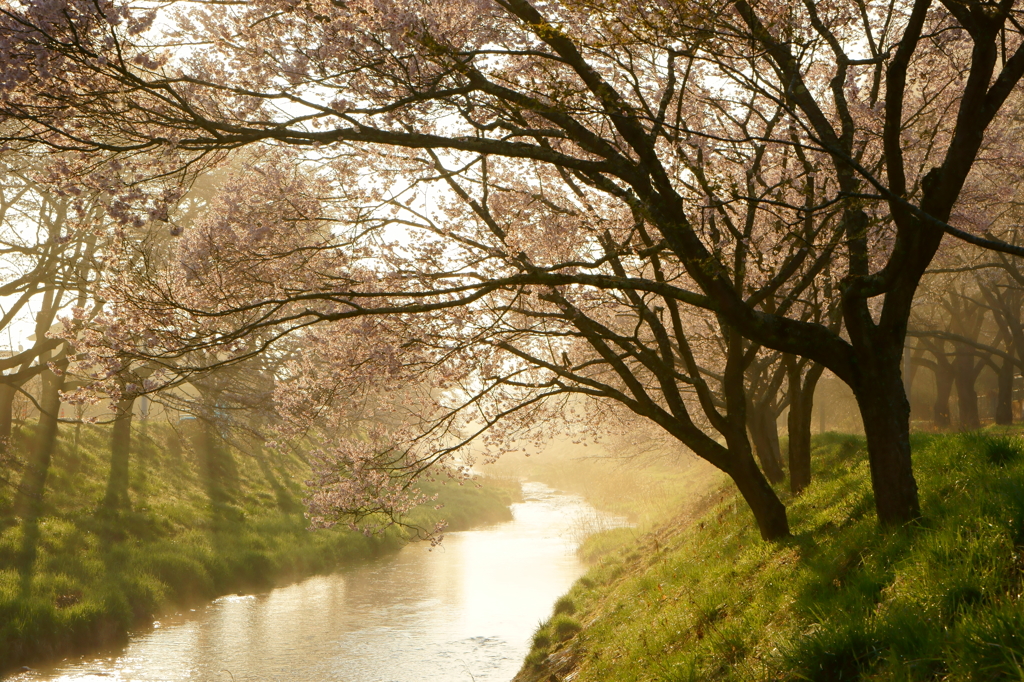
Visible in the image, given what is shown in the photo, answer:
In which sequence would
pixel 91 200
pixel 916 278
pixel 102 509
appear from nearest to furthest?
pixel 916 278 < pixel 91 200 < pixel 102 509

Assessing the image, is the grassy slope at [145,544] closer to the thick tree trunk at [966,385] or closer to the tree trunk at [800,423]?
the tree trunk at [800,423]

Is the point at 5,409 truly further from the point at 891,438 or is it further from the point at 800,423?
the point at 891,438

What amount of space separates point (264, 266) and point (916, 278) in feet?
26.8

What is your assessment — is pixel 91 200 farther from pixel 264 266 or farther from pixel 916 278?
pixel 916 278

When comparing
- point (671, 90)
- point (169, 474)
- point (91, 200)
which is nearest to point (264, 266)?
point (91, 200)

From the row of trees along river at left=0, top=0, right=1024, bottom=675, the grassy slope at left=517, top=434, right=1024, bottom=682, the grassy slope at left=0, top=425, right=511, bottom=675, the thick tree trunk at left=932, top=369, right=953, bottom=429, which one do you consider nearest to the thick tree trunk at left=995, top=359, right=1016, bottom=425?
the thick tree trunk at left=932, top=369, right=953, bottom=429

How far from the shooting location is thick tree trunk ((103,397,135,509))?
20.6 m

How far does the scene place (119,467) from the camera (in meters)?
23.6

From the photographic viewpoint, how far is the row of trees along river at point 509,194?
711 centimetres

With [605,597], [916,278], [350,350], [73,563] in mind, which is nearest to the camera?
[916,278]

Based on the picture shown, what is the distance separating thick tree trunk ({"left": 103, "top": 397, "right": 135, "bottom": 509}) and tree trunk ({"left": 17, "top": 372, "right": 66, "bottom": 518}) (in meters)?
1.65

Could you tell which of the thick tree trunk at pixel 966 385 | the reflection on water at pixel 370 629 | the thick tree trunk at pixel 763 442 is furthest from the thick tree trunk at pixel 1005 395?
the reflection on water at pixel 370 629

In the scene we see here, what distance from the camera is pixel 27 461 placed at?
68.5 ft

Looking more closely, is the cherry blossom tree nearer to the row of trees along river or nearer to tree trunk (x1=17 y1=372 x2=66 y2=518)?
the row of trees along river
